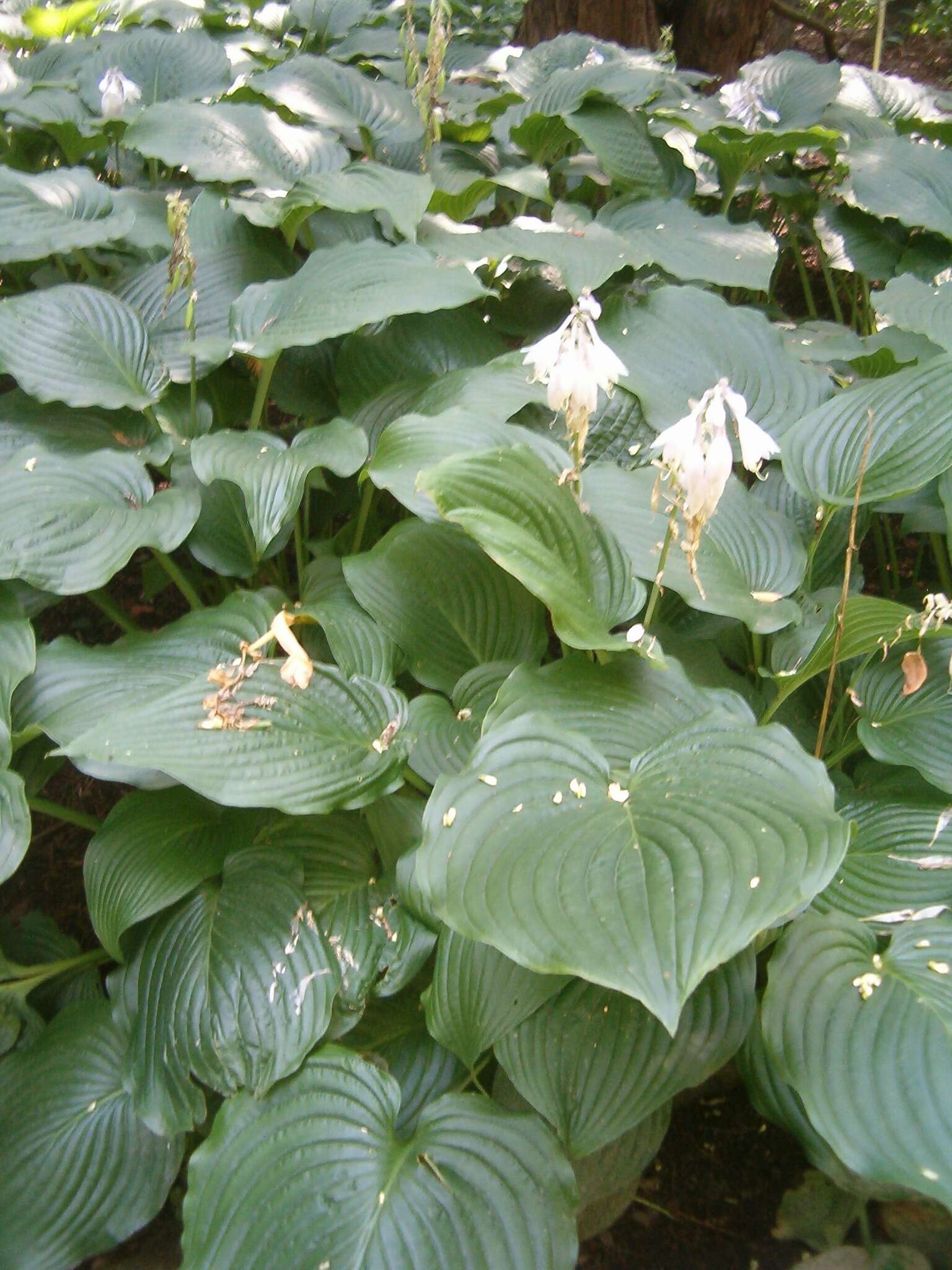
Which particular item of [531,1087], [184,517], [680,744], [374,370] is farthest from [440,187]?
[531,1087]

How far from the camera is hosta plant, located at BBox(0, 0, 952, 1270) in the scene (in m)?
0.99

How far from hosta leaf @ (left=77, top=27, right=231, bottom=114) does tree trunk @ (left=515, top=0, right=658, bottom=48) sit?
1535mm

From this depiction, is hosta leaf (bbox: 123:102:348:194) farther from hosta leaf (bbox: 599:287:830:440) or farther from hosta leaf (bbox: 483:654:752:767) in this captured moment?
hosta leaf (bbox: 483:654:752:767)

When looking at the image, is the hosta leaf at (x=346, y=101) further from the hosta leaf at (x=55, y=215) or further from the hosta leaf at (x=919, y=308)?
the hosta leaf at (x=919, y=308)

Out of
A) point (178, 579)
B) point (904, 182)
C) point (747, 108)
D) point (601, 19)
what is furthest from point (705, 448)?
point (601, 19)

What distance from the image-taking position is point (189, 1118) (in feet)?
3.92

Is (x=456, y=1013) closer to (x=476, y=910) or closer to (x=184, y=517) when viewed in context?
(x=476, y=910)

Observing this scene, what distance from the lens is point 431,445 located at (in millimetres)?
1419

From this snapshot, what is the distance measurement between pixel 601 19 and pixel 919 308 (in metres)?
2.48

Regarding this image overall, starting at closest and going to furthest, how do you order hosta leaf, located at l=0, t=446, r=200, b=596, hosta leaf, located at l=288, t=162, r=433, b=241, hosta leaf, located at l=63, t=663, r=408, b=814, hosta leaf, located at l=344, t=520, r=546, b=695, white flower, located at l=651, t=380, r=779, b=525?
white flower, located at l=651, t=380, r=779, b=525 < hosta leaf, located at l=63, t=663, r=408, b=814 < hosta leaf, located at l=0, t=446, r=200, b=596 < hosta leaf, located at l=344, t=520, r=546, b=695 < hosta leaf, located at l=288, t=162, r=433, b=241

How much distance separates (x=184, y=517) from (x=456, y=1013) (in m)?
0.89

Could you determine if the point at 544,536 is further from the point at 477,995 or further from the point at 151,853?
the point at 151,853

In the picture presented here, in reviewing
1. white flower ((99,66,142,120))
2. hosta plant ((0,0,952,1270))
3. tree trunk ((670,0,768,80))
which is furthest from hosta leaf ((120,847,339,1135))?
tree trunk ((670,0,768,80))

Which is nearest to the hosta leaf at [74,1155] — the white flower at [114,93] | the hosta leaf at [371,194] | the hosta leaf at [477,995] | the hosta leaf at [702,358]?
the hosta leaf at [477,995]
